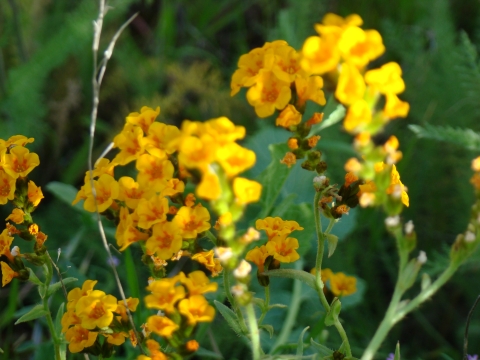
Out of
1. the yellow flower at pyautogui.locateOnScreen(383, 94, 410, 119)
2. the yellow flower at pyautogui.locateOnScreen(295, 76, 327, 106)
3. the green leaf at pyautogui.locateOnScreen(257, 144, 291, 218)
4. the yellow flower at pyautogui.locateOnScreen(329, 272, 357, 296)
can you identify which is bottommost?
the yellow flower at pyautogui.locateOnScreen(329, 272, 357, 296)

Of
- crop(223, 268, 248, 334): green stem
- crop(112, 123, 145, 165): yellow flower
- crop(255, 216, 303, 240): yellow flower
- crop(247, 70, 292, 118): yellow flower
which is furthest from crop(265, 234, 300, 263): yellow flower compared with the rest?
crop(112, 123, 145, 165): yellow flower

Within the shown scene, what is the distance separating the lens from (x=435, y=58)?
13.1ft

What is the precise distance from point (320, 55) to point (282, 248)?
1.99ft

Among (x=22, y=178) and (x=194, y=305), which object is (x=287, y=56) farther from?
(x=22, y=178)

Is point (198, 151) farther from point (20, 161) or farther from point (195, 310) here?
point (20, 161)

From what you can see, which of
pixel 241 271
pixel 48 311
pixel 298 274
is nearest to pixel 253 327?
pixel 241 271

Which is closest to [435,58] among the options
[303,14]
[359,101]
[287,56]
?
[303,14]

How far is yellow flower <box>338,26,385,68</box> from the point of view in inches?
57.1

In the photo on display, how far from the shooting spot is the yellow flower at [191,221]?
1.64 meters

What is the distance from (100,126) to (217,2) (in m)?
1.66

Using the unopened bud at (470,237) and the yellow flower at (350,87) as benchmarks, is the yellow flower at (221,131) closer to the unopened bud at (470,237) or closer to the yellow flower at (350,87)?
the yellow flower at (350,87)

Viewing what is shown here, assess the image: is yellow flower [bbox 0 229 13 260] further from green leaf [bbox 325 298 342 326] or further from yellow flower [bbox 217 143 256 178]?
green leaf [bbox 325 298 342 326]

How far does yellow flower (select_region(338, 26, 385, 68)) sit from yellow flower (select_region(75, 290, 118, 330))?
3.08ft

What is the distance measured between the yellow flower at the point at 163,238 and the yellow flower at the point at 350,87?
0.56 meters
